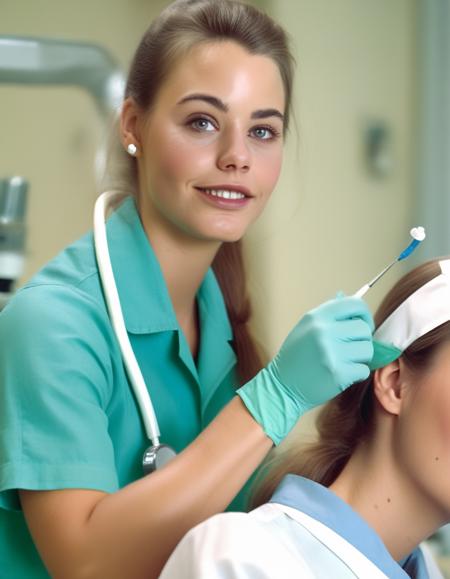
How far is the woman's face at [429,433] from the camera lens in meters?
1.13

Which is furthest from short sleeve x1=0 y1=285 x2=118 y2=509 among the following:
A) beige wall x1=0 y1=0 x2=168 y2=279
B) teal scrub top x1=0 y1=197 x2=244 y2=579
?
beige wall x1=0 y1=0 x2=168 y2=279

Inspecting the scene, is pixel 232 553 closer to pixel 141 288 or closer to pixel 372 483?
pixel 372 483

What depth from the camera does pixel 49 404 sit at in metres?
1.16

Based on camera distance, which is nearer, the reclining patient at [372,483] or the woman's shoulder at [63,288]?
the reclining patient at [372,483]

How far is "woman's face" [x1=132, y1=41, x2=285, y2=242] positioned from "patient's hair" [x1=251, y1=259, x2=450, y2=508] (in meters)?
0.25

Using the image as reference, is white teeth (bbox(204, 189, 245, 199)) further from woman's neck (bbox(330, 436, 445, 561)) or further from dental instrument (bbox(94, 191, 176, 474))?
woman's neck (bbox(330, 436, 445, 561))

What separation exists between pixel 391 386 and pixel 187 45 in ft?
1.81

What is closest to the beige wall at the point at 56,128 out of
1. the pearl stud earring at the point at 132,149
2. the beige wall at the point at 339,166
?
the beige wall at the point at 339,166

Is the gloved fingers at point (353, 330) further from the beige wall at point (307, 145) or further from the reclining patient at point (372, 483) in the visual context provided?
the beige wall at point (307, 145)

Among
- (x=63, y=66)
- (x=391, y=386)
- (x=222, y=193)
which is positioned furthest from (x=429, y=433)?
(x=63, y=66)

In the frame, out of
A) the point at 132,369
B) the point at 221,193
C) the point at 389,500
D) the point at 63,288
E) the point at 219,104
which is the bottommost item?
the point at 389,500

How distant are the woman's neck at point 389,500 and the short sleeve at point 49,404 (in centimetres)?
30

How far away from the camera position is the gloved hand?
3.68 feet

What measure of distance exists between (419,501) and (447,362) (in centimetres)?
18
